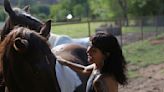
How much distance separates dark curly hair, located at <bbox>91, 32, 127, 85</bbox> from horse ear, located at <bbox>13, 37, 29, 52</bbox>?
1.76 ft

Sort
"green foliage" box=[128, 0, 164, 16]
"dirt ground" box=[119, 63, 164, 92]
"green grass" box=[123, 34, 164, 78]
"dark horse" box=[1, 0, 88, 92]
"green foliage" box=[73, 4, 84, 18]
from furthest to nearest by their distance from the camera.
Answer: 1. "green foliage" box=[128, 0, 164, 16]
2. "green foliage" box=[73, 4, 84, 18]
3. "green grass" box=[123, 34, 164, 78]
4. "dirt ground" box=[119, 63, 164, 92]
5. "dark horse" box=[1, 0, 88, 92]

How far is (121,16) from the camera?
5466 centimetres

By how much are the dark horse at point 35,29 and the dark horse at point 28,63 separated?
0.38 m

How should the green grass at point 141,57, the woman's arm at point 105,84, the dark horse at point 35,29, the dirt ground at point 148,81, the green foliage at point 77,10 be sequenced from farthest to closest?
1. the green foliage at point 77,10
2. the green grass at point 141,57
3. the dirt ground at point 148,81
4. the dark horse at point 35,29
5. the woman's arm at point 105,84

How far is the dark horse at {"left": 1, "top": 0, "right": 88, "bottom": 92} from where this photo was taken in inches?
185

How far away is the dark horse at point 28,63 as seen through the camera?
3254 mm

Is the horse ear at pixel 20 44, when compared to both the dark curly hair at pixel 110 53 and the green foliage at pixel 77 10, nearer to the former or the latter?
the dark curly hair at pixel 110 53

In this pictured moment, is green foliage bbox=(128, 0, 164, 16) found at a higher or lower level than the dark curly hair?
lower

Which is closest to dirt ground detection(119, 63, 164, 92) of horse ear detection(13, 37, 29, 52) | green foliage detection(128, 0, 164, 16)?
horse ear detection(13, 37, 29, 52)

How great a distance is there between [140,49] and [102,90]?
15770mm

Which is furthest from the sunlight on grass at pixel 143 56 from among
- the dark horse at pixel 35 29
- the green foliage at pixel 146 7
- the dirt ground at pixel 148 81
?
the green foliage at pixel 146 7

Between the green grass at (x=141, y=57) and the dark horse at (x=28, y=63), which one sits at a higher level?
the dark horse at (x=28, y=63)

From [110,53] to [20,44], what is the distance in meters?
0.70

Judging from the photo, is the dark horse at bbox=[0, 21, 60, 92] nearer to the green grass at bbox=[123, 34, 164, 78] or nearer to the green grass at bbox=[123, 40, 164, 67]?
the green grass at bbox=[123, 34, 164, 78]
